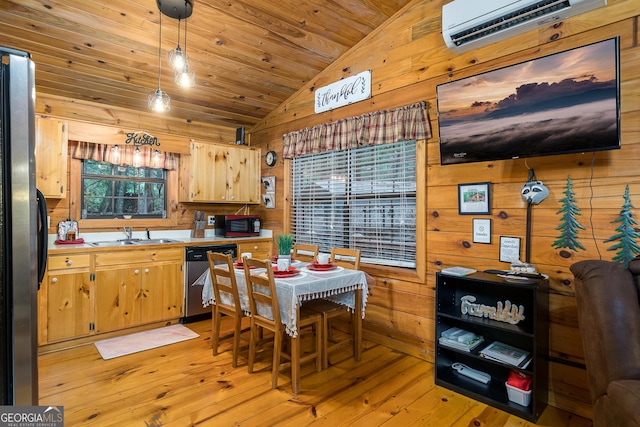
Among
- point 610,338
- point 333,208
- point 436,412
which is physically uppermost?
point 333,208

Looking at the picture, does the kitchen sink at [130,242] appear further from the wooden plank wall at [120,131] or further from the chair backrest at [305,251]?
the chair backrest at [305,251]

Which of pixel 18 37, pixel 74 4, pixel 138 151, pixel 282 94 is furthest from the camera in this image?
pixel 282 94

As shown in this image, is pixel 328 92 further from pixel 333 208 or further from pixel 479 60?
pixel 479 60

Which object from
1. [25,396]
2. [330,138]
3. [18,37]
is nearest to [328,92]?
[330,138]

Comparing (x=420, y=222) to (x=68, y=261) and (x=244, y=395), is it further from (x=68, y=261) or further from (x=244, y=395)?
(x=68, y=261)

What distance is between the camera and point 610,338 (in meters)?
1.43

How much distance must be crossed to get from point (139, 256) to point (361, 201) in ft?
7.62

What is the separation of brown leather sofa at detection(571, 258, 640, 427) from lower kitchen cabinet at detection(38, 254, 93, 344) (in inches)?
147

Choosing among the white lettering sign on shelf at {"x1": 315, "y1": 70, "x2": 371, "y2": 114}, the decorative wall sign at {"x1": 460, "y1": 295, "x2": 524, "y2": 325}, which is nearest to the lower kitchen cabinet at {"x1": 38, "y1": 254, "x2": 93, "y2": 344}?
the white lettering sign on shelf at {"x1": 315, "y1": 70, "x2": 371, "y2": 114}

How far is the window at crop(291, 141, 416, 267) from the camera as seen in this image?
317 centimetres

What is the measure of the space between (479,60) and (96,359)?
154 inches

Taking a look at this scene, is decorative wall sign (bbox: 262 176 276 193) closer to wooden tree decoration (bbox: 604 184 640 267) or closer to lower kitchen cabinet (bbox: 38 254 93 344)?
lower kitchen cabinet (bbox: 38 254 93 344)

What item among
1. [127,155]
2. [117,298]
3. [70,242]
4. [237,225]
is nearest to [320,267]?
[237,225]

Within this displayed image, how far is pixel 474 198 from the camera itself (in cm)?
265
